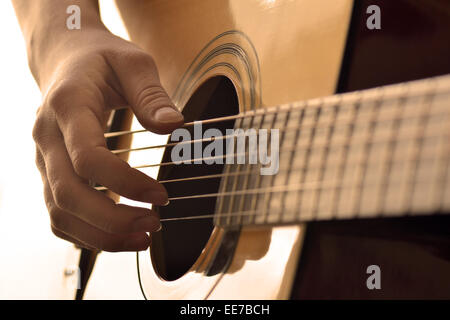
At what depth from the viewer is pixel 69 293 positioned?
87cm

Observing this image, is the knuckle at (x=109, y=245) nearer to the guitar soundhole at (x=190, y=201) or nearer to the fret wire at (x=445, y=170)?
the guitar soundhole at (x=190, y=201)

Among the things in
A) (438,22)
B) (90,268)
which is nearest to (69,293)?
(90,268)

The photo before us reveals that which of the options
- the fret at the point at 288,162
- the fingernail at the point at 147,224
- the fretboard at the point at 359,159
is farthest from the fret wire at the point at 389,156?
the fingernail at the point at 147,224

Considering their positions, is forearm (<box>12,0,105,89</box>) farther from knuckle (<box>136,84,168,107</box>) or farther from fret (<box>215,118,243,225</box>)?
fret (<box>215,118,243,225</box>)

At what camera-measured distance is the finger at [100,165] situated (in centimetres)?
60

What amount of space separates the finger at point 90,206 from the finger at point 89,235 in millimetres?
17

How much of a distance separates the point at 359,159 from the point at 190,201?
33 centimetres

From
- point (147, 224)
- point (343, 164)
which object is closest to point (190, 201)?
point (147, 224)

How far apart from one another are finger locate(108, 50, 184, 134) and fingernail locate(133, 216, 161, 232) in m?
0.11

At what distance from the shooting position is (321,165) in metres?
0.48

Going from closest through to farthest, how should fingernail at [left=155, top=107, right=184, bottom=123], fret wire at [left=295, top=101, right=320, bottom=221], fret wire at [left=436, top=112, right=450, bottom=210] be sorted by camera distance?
fret wire at [left=436, top=112, right=450, bottom=210]
fret wire at [left=295, top=101, right=320, bottom=221]
fingernail at [left=155, top=107, right=184, bottom=123]

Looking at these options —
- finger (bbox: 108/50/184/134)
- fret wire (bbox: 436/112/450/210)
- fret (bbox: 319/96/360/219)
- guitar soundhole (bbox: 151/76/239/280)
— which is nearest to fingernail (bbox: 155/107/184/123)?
finger (bbox: 108/50/184/134)

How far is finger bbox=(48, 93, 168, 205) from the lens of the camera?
23.8 inches
